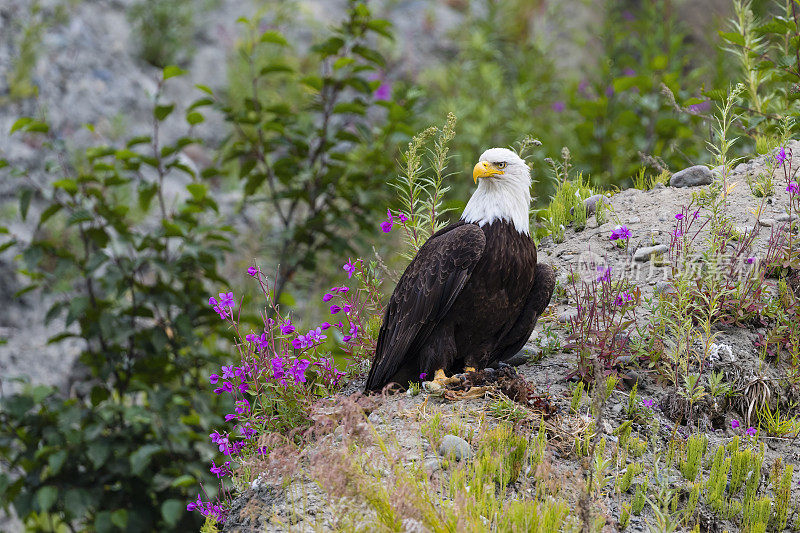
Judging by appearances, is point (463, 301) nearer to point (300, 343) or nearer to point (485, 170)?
point (485, 170)

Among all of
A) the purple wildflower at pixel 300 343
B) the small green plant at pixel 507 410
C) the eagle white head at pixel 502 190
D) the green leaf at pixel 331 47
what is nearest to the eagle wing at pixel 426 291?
the eagle white head at pixel 502 190

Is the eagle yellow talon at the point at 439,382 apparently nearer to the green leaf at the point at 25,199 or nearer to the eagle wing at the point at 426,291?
the eagle wing at the point at 426,291

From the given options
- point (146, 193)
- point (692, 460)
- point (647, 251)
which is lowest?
point (692, 460)

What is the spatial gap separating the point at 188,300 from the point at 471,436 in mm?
2832

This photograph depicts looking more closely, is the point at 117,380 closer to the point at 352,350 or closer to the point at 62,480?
the point at 62,480

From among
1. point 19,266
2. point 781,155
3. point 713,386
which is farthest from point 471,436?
point 19,266

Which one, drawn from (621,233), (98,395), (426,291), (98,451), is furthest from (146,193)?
(621,233)

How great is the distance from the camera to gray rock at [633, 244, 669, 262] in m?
4.04

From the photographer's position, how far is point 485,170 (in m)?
3.72

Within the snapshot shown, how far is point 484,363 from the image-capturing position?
3.80 m

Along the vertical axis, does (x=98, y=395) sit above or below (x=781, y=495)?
above

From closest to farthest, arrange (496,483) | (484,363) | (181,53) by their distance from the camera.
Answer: (496,483)
(484,363)
(181,53)

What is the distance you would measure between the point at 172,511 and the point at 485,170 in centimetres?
269

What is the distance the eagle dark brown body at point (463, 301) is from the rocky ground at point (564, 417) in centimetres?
20
